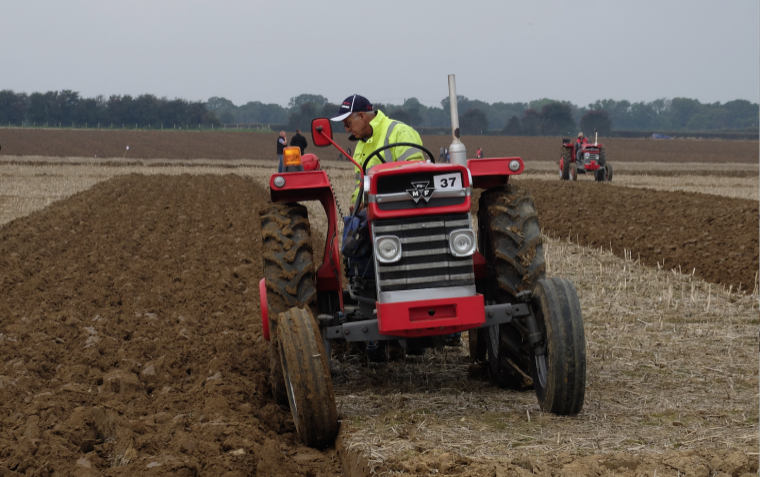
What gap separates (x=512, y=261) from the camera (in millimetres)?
4633

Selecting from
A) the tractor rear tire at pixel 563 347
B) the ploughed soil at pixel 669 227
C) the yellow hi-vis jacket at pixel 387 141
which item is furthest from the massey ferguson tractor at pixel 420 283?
the ploughed soil at pixel 669 227

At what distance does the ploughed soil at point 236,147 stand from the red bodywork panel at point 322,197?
42.2 m

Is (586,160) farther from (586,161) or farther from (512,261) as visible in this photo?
(512,261)

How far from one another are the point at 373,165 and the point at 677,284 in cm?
475

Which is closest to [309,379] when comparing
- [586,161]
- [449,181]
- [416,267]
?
[416,267]

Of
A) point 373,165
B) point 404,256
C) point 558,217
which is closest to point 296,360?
point 404,256

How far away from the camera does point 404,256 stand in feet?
14.1

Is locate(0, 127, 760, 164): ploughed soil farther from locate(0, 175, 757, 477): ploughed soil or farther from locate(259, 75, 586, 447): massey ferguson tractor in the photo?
locate(259, 75, 586, 447): massey ferguson tractor

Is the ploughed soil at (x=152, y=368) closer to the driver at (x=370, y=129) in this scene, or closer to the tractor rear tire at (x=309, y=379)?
the tractor rear tire at (x=309, y=379)

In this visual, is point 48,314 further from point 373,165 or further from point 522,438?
point 522,438

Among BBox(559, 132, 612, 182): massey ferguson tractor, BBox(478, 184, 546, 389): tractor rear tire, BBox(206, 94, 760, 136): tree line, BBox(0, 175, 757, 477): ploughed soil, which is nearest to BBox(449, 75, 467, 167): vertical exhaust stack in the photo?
BBox(478, 184, 546, 389): tractor rear tire

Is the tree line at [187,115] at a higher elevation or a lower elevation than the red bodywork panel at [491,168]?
higher

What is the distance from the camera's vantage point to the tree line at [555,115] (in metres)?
83.1

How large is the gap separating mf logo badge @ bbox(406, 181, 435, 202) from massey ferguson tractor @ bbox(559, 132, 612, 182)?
22.0 meters
